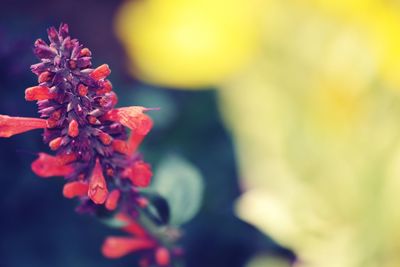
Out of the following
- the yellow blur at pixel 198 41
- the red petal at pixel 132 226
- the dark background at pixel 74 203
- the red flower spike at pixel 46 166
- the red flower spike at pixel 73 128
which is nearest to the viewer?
the red flower spike at pixel 73 128

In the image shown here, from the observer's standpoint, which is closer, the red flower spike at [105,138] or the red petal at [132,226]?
the red flower spike at [105,138]

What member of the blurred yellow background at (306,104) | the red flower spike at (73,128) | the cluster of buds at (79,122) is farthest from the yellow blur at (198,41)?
the red flower spike at (73,128)

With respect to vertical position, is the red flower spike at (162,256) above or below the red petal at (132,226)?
below

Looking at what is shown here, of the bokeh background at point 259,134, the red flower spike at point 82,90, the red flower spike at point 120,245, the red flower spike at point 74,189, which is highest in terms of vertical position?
the bokeh background at point 259,134

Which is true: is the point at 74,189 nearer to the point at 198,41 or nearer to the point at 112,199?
the point at 112,199

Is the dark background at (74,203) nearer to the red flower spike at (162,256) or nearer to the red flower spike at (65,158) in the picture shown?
the red flower spike at (162,256)

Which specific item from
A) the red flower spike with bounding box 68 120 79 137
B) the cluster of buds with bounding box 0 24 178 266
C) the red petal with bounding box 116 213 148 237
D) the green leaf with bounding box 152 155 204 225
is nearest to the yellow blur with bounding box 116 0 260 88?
the green leaf with bounding box 152 155 204 225

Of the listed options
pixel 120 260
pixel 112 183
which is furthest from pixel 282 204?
pixel 112 183
